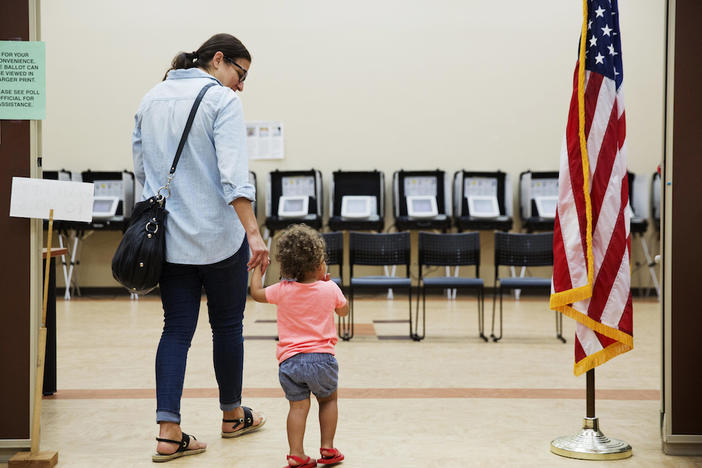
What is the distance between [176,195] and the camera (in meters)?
2.71

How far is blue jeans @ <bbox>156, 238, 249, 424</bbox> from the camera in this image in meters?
2.70

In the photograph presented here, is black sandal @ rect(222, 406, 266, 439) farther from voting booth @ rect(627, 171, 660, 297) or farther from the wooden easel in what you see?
voting booth @ rect(627, 171, 660, 297)

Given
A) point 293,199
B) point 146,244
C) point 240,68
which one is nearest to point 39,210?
point 146,244

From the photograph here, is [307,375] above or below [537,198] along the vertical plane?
below

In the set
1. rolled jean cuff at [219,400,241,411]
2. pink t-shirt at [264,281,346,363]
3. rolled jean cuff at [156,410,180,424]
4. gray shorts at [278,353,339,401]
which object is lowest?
rolled jean cuff at [219,400,241,411]

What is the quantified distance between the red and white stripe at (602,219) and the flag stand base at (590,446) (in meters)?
0.26

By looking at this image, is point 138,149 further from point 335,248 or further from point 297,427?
point 335,248

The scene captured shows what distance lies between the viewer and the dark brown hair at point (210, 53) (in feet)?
9.33

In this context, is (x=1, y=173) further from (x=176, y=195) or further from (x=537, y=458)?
(x=537, y=458)

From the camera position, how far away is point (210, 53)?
285 centimetres

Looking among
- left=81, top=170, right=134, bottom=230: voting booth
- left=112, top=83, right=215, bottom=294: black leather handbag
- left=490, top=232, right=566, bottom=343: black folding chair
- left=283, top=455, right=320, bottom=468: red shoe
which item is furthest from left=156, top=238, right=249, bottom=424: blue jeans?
left=81, top=170, right=134, bottom=230: voting booth

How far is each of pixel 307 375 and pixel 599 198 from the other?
1312 mm

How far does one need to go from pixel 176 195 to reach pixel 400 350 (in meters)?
2.98

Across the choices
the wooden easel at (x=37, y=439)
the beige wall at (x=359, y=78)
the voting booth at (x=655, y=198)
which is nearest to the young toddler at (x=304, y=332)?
Answer: the wooden easel at (x=37, y=439)
